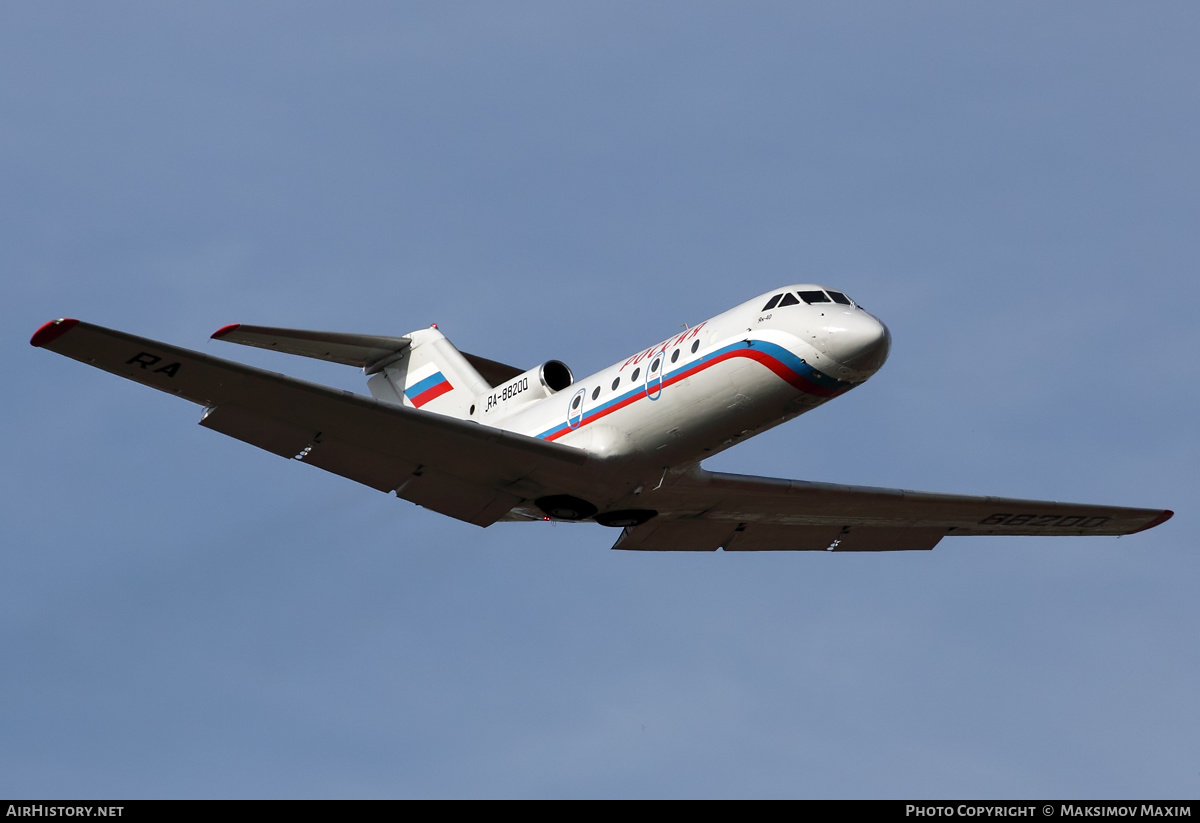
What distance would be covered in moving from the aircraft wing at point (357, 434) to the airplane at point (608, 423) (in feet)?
0.10

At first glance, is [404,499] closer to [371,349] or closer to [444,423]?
[444,423]

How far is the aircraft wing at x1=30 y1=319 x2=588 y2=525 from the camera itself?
2427cm

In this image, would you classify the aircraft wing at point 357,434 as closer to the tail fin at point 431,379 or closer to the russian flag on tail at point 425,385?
the tail fin at point 431,379

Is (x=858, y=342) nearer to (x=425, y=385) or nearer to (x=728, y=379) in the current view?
(x=728, y=379)

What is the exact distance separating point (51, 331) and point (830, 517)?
1619cm

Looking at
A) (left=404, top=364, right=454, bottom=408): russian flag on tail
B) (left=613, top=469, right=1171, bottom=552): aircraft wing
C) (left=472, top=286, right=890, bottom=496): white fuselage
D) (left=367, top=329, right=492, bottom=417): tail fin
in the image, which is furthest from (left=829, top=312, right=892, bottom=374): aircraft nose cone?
(left=404, top=364, right=454, bottom=408): russian flag on tail

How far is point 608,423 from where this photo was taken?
27.2 m

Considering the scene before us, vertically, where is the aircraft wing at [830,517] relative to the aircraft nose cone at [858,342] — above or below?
below

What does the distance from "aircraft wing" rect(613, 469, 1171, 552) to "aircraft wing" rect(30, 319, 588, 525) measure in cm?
269

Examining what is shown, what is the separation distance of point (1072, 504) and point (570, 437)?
1231 cm

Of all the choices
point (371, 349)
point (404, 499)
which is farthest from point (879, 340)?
point (371, 349)

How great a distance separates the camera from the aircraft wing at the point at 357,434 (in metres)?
24.3

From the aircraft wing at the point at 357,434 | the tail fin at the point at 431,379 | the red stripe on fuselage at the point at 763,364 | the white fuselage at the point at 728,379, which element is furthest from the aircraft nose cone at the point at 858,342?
the tail fin at the point at 431,379

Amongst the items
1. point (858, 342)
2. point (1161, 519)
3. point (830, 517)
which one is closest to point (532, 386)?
point (830, 517)
